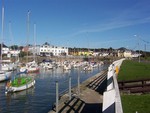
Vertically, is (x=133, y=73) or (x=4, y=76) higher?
(x=133, y=73)

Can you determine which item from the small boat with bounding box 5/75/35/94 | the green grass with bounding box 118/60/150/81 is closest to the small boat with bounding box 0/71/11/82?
the small boat with bounding box 5/75/35/94

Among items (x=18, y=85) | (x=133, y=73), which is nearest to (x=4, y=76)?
(x=18, y=85)

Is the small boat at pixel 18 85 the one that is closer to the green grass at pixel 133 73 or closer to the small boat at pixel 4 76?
the small boat at pixel 4 76

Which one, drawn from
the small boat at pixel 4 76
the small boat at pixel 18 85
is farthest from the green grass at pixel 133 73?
the small boat at pixel 4 76

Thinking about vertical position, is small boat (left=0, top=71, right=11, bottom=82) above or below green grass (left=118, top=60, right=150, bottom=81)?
below

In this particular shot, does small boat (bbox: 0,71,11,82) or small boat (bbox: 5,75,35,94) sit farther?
small boat (bbox: 0,71,11,82)

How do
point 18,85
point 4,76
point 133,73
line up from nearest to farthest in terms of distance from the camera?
point 18,85, point 133,73, point 4,76

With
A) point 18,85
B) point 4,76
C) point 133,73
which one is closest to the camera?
point 18,85

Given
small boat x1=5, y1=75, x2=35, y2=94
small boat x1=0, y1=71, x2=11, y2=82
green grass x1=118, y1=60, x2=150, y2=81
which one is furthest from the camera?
small boat x1=0, y1=71, x2=11, y2=82

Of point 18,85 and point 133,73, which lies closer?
point 18,85

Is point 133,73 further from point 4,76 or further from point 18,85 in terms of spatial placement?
point 4,76

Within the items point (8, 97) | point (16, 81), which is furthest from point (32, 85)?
point (8, 97)

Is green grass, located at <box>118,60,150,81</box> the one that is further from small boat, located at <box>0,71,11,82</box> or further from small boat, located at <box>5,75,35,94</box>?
small boat, located at <box>0,71,11,82</box>

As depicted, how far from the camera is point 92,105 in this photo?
58.9ft
